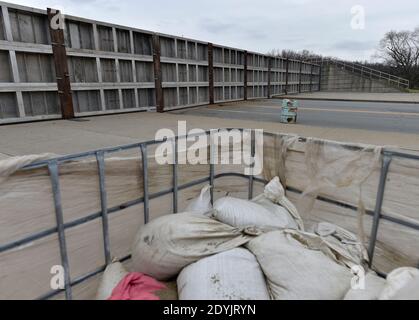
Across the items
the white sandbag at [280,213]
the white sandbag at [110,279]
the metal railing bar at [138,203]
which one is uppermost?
the metal railing bar at [138,203]

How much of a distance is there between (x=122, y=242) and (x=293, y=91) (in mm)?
19473

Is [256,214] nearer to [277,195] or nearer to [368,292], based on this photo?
[277,195]

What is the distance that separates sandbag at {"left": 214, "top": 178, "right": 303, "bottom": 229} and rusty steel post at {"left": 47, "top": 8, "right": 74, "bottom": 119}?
5359 mm

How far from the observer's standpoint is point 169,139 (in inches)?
89.2

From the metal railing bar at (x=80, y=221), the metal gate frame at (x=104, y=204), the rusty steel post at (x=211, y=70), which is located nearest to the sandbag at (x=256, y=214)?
the metal gate frame at (x=104, y=204)

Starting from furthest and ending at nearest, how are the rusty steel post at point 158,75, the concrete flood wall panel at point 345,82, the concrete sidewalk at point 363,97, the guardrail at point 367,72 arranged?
1. the guardrail at point 367,72
2. the concrete flood wall panel at point 345,82
3. the concrete sidewalk at point 363,97
4. the rusty steel post at point 158,75

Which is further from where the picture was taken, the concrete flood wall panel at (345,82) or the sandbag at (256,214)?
the concrete flood wall panel at (345,82)

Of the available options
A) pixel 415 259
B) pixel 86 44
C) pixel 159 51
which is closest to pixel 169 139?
pixel 415 259

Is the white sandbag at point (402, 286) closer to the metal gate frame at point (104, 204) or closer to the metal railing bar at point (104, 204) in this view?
the metal gate frame at point (104, 204)

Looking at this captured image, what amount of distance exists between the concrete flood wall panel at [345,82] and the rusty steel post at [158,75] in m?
20.9

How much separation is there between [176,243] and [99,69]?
20.3 feet

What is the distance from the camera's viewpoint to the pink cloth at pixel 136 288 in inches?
63.2

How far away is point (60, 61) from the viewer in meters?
5.93
